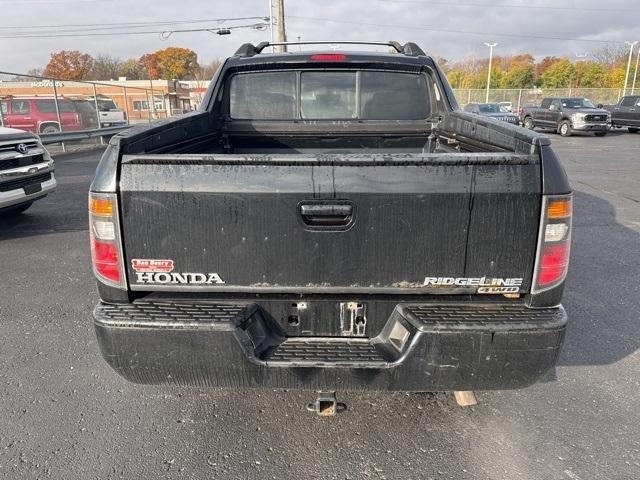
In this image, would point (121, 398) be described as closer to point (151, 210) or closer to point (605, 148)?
point (151, 210)

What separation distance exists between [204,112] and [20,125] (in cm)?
1643

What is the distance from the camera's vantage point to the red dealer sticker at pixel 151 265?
2.14 m

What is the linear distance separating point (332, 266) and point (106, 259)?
110 cm

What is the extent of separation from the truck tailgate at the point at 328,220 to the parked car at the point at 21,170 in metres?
5.01

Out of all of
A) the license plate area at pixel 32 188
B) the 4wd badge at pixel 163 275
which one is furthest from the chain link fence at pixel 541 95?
the 4wd badge at pixel 163 275

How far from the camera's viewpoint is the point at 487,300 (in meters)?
2.22

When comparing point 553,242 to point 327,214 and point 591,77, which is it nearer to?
point 327,214

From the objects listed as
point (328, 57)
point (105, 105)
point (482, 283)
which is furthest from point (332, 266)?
point (105, 105)

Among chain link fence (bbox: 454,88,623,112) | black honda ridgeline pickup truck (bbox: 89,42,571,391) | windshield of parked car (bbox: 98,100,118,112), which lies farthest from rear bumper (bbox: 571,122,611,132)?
black honda ridgeline pickup truck (bbox: 89,42,571,391)

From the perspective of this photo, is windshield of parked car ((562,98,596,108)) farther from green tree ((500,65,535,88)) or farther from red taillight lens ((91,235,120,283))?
green tree ((500,65,535,88))

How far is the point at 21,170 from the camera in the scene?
239 inches

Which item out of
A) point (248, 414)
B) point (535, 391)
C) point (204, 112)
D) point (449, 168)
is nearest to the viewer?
point (449, 168)

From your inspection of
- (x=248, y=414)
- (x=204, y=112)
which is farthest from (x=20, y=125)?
(x=248, y=414)

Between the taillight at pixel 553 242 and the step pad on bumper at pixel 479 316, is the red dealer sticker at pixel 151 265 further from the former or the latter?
the taillight at pixel 553 242
